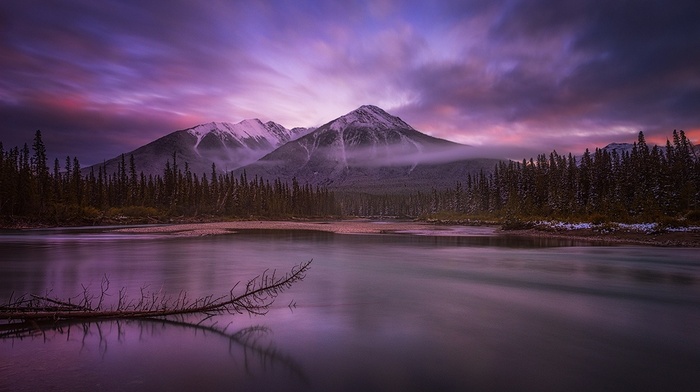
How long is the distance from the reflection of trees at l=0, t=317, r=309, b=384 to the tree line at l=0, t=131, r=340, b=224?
81.1 metres

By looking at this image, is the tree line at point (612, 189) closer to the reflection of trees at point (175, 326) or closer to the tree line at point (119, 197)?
the reflection of trees at point (175, 326)

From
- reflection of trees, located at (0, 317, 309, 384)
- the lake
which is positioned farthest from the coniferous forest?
reflection of trees, located at (0, 317, 309, 384)

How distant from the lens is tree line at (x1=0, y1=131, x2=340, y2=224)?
76500 millimetres

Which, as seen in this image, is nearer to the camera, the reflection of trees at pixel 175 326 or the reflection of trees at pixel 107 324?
the reflection of trees at pixel 175 326

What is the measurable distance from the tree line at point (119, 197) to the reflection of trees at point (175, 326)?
81.1 metres

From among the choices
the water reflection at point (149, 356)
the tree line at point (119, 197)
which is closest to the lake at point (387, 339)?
the water reflection at point (149, 356)

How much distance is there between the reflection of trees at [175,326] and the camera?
298 inches

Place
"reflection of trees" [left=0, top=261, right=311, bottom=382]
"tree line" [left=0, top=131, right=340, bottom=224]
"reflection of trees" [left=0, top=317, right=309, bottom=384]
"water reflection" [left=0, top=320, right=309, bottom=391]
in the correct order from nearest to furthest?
1. "water reflection" [left=0, top=320, right=309, bottom=391]
2. "reflection of trees" [left=0, top=317, right=309, bottom=384]
3. "reflection of trees" [left=0, top=261, right=311, bottom=382]
4. "tree line" [left=0, top=131, right=340, bottom=224]

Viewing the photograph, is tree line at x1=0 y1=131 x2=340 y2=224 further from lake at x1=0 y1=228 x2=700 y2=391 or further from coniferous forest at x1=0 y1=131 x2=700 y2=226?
lake at x1=0 y1=228 x2=700 y2=391

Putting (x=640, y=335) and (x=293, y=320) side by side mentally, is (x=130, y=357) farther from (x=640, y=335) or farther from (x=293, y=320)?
(x=640, y=335)

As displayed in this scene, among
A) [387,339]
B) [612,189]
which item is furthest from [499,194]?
[387,339]

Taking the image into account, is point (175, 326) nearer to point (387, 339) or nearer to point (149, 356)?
point (149, 356)

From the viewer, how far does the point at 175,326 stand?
9844mm

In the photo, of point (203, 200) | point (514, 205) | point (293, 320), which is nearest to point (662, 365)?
point (293, 320)
